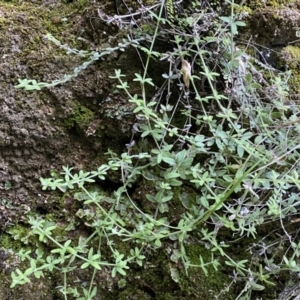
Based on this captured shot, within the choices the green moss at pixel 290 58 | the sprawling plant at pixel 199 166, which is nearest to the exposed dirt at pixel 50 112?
the sprawling plant at pixel 199 166

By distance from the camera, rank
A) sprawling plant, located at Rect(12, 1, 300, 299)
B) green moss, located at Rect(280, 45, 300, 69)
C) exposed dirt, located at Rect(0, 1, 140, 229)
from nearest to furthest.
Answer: sprawling plant, located at Rect(12, 1, 300, 299) < exposed dirt, located at Rect(0, 1, 140, 229) < green moss, located at Rect(280, 45, 300, 69)

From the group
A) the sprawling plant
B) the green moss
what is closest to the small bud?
the sprawling plant

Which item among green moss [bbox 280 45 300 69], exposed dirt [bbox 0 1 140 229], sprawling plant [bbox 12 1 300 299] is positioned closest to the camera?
sprawling plant [bbox 12 1 300 299]

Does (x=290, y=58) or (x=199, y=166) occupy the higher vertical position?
(x=290, y=58)

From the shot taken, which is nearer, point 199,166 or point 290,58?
point 199,166

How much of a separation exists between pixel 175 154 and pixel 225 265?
32 centimetres

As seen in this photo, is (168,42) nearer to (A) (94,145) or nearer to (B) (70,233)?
(A) (94,145)

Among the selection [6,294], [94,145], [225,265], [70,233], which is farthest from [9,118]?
[225,265]

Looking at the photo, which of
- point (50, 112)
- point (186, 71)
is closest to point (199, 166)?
point (186, 71)

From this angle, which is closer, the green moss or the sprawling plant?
the sprawling plant

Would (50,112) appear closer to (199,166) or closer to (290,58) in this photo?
(199,166)

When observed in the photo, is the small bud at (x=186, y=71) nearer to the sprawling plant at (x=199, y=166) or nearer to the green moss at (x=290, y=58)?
the sprawling plant at (x=199, y=166)

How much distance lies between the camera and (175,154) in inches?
42.9

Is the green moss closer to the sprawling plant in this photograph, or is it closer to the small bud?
the sprawling plant
